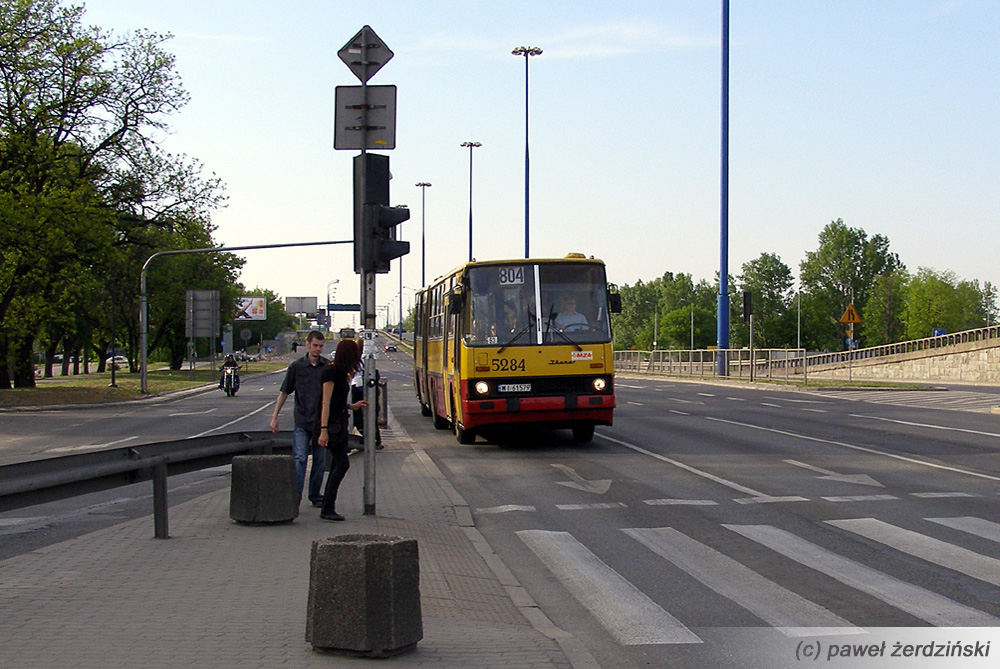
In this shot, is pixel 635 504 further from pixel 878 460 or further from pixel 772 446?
pixel 772 446

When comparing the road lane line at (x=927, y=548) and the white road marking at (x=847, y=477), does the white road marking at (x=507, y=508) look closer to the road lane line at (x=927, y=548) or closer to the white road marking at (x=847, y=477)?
the road lane line at (x=927, y=548)

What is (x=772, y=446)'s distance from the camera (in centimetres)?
1864

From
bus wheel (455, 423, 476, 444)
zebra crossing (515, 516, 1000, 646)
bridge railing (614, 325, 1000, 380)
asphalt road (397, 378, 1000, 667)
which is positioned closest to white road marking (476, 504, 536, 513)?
asphalt road (397, 378, 1000, 667)

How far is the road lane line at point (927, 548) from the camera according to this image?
26.9ft

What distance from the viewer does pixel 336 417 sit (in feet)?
34.2

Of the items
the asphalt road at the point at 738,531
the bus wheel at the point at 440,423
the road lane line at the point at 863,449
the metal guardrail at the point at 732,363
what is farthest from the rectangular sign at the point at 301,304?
the asphalt road at the point at 738,531

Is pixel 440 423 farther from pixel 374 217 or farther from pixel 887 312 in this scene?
pixel 887 312

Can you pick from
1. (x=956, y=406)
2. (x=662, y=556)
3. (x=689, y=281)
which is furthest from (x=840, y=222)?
(x=662, y=556)

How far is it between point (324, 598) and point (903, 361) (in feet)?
206

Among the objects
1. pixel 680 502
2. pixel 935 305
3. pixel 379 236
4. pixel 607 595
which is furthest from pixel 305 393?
pixel 935 305

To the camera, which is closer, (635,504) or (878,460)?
(635,504)

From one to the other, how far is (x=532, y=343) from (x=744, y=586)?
10.8 metres

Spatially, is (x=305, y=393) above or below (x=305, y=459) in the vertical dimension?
above

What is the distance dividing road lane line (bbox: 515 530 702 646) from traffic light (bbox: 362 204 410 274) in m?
2.90
